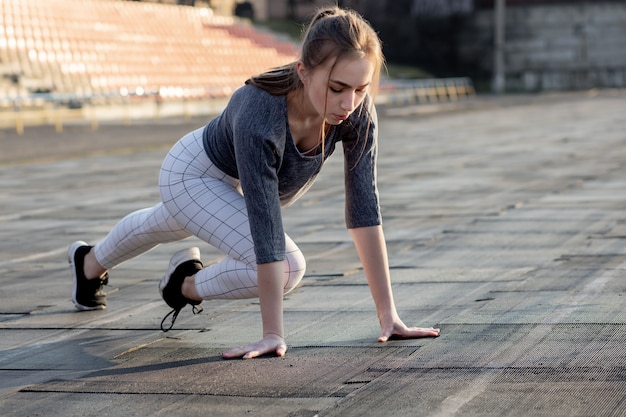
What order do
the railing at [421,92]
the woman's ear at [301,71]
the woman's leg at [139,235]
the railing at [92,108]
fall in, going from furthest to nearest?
1. the railing at [421,92]
2. the railing at [92,108]
3. the woman's leg at [139,235]
4. the woman's ear at [301,71]

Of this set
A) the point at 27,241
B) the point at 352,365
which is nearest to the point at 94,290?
the point at 352,365

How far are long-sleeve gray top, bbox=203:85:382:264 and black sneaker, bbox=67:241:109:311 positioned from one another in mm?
1161

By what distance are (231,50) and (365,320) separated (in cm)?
3624

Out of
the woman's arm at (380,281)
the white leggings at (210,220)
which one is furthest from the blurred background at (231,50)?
the woman's arm at (380,281)

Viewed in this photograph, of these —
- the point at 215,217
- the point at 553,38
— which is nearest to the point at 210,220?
the point at 215,217

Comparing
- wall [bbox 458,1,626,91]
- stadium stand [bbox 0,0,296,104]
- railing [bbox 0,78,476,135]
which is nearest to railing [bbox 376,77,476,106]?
stadium stand [bbox 0,0,296,104]

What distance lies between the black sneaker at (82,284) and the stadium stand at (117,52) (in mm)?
20332

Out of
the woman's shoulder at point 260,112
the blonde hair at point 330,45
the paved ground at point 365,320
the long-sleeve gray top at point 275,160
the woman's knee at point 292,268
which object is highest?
the blonde hair at point 330,45

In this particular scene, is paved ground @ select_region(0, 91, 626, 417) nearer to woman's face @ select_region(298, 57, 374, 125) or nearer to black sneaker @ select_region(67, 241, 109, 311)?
black sneaker @ select_region(67, 241, 109, 311)

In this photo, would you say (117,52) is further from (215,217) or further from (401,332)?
(401,332)

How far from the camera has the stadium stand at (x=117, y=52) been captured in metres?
30.0

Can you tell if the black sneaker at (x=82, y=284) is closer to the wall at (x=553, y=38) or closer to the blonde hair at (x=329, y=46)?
the blonde hair at (x=329, y=46)

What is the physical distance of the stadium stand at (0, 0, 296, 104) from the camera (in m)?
30.0

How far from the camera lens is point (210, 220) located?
4789 millimetres
